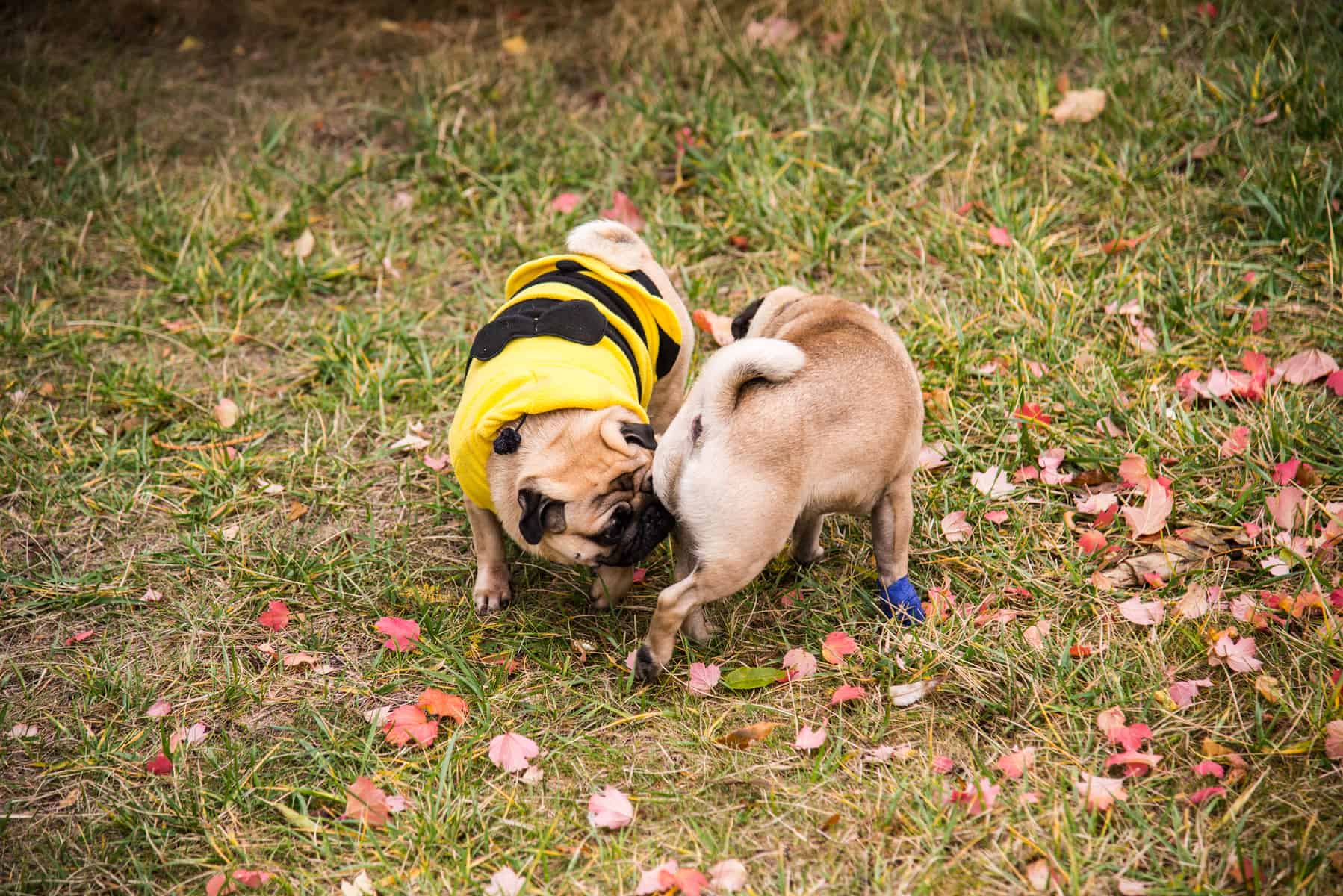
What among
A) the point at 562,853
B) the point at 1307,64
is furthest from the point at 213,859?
the point at 1307,64

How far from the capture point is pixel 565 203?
647 centimetres

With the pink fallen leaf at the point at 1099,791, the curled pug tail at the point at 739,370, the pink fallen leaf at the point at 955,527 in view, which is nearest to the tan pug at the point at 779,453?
the curled pug tail at the point at 739,370

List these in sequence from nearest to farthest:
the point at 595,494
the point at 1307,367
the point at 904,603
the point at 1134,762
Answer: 1. the point at 1134,762
2. the point at 595,494
3. the point at 904,603
4. the point at 1307,367

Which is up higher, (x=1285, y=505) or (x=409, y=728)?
(x=1285, y=505)

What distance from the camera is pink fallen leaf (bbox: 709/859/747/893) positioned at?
3.11m

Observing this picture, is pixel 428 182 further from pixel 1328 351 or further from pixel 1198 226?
pixel 1328 351

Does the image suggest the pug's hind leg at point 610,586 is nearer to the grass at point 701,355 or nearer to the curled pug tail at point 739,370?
the grass at point 701,355

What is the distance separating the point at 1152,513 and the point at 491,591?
2752 mm

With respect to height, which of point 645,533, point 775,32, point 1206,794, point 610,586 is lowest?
point 610,586

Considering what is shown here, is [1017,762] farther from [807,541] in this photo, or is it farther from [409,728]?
[409,728]

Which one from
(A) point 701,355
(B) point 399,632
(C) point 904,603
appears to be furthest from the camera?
(A) point 701,355

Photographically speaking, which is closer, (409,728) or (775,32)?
(409,728)

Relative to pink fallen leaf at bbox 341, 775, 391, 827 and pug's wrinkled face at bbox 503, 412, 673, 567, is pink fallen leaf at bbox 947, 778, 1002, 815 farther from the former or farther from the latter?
pink fallen leaf at bbox 341, 775, 391, 827

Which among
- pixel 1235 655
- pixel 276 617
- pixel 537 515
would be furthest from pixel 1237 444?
pixel 276 617
